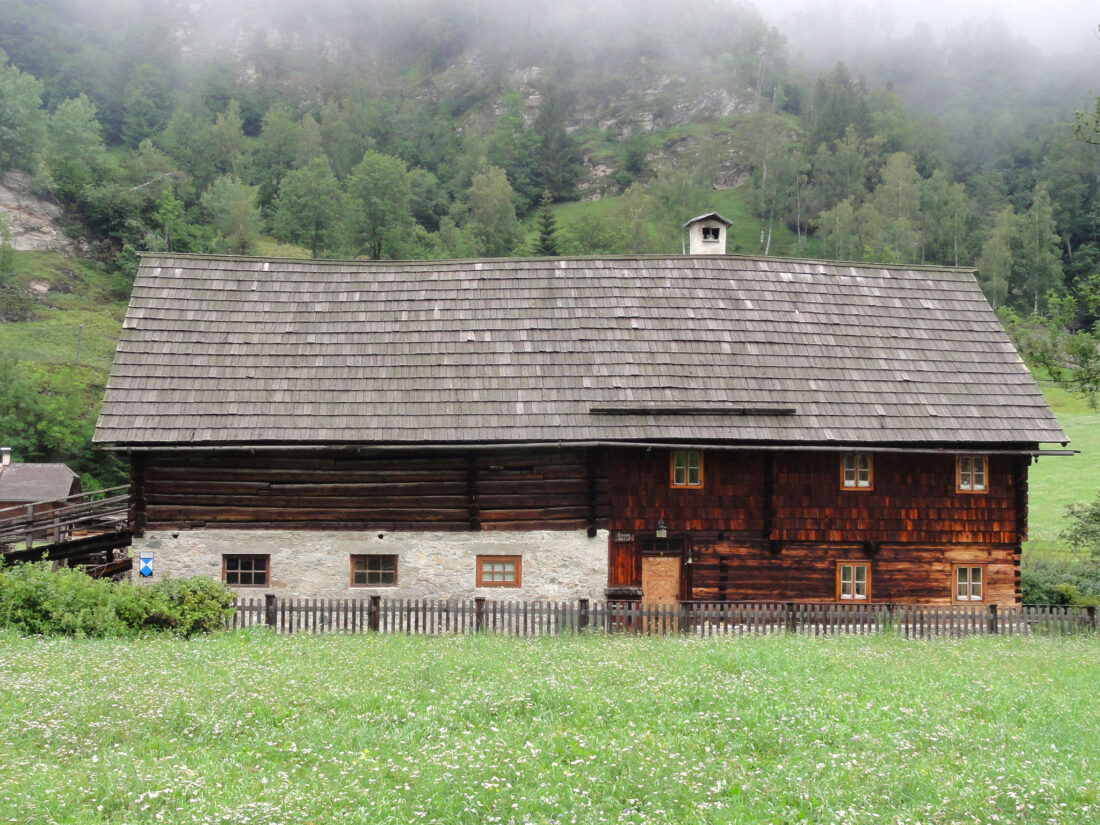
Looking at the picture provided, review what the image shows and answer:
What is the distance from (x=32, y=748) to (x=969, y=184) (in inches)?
4711

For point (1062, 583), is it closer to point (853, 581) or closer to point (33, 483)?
point (853, 581)

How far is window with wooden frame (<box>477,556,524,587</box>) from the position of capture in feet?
57.4

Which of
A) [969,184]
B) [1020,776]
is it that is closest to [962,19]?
[969,184]

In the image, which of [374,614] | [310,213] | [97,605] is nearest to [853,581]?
[374,614]

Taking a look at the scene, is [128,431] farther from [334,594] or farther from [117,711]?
[117,711]

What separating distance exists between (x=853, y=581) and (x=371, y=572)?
31.9 ft

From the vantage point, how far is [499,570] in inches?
692

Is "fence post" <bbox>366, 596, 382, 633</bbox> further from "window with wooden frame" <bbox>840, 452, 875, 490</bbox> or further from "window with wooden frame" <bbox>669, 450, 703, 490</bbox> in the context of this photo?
"window with wooden frame" <bbox>840, 452, 875, 490</bbox>

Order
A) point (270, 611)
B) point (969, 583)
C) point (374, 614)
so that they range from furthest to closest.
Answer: point (969, 583) < point (374, 614) < point (270, 611)

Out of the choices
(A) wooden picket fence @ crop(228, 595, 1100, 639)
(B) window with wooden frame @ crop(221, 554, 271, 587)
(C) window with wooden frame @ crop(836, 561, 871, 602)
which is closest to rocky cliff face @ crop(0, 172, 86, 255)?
(B) window with wooden frame @ crop(221, 554, 271, 587)

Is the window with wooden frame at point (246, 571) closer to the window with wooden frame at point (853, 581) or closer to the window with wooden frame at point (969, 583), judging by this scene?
the window with wooden frame at point (853, 581)

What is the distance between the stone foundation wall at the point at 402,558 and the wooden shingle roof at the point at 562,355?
1.95 m

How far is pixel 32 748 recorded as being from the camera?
7.68 metres

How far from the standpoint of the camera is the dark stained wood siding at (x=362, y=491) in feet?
57.5
